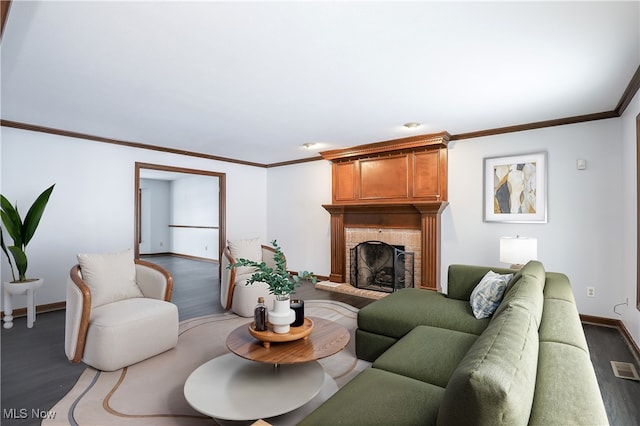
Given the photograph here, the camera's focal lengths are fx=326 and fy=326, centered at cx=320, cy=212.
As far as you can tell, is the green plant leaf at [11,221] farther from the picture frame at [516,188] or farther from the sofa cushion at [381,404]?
the picture frame at [516,188]

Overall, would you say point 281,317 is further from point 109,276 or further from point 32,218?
point 32,218

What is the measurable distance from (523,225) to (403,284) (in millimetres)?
1809

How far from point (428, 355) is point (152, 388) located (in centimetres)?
191

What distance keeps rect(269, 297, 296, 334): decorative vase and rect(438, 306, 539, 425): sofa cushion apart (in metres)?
1.42

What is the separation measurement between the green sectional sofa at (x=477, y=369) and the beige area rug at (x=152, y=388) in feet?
2.15

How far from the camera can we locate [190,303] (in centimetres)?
450

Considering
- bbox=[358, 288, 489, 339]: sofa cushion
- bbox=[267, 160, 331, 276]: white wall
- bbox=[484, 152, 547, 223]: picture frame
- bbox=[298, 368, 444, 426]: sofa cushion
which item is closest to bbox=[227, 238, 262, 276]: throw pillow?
bbox=[267, 160, 331, 276]: white wall

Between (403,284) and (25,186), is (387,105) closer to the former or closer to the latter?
(403,284)

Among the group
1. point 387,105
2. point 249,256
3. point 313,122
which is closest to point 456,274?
point 387,105

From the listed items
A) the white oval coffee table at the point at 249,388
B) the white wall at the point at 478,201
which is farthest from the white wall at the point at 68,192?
the white oval coffee table at the point at 249,388

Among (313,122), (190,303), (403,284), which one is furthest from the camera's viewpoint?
(403,284)

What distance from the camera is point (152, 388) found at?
2.30 meters

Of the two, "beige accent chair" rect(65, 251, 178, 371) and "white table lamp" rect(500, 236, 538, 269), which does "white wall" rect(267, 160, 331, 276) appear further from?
"beige accent chair" rect(65, 251, 178, 371)

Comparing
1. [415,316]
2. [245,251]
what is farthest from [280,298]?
[245,251]
